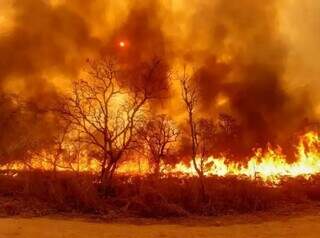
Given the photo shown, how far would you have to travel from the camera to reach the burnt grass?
22.1 metres

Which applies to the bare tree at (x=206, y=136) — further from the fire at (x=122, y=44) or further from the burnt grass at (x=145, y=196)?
the fire at (x=122, y=44)

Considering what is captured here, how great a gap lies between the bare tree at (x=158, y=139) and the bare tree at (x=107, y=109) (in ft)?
1.89

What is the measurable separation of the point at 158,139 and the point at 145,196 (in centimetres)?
555

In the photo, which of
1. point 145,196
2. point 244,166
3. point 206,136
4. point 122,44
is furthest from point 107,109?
point 244,166

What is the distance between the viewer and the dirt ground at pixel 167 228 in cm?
1747

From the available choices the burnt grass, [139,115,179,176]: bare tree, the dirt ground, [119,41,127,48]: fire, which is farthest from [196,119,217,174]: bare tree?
the dirt ground

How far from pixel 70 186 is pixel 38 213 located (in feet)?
7.84

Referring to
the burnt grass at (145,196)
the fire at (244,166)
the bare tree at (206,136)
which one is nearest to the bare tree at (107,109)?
the fire at (244,166)

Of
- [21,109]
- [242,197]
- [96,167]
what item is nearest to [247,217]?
[242,197]

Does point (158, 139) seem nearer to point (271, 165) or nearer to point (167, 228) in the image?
point (271, 165)

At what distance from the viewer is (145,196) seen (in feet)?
74.7

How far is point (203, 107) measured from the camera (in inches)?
1276

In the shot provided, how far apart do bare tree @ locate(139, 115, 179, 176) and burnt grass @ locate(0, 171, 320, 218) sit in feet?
9.23

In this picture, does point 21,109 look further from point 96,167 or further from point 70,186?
point 70,186
